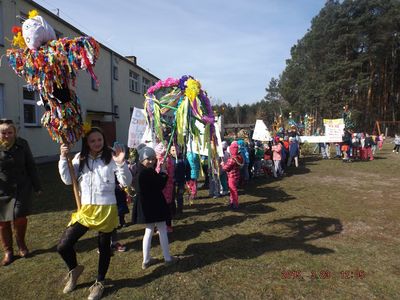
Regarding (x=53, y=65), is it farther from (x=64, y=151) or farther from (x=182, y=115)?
(x=182, y=115)

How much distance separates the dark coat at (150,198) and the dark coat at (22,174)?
5.33 ft

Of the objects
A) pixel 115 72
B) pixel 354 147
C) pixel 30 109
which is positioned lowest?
pixel 354 147

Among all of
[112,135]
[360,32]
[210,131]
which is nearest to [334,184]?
[210,131]

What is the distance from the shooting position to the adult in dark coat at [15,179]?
415 centimetres

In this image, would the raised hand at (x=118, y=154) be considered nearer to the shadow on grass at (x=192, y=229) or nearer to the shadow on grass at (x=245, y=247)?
the shadow on grass at (x=245, y=247)

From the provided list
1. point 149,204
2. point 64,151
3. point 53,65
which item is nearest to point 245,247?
point 149,204

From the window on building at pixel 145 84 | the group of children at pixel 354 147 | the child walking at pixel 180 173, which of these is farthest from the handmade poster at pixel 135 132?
the window on building at pixel 145 84

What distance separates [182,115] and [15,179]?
8.42 ft

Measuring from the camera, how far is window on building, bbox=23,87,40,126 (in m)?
13.0

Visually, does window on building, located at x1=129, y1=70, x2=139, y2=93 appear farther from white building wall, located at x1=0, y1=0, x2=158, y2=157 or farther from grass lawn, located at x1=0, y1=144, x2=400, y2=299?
grass lawn, located at x1=0, y1=144, x2=400, y2=299

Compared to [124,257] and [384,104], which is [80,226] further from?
[384,104]

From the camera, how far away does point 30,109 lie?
43.9 feet

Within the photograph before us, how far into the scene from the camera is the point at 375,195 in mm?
8023

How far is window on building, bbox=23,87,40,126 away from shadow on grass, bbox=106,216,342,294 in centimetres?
1144
